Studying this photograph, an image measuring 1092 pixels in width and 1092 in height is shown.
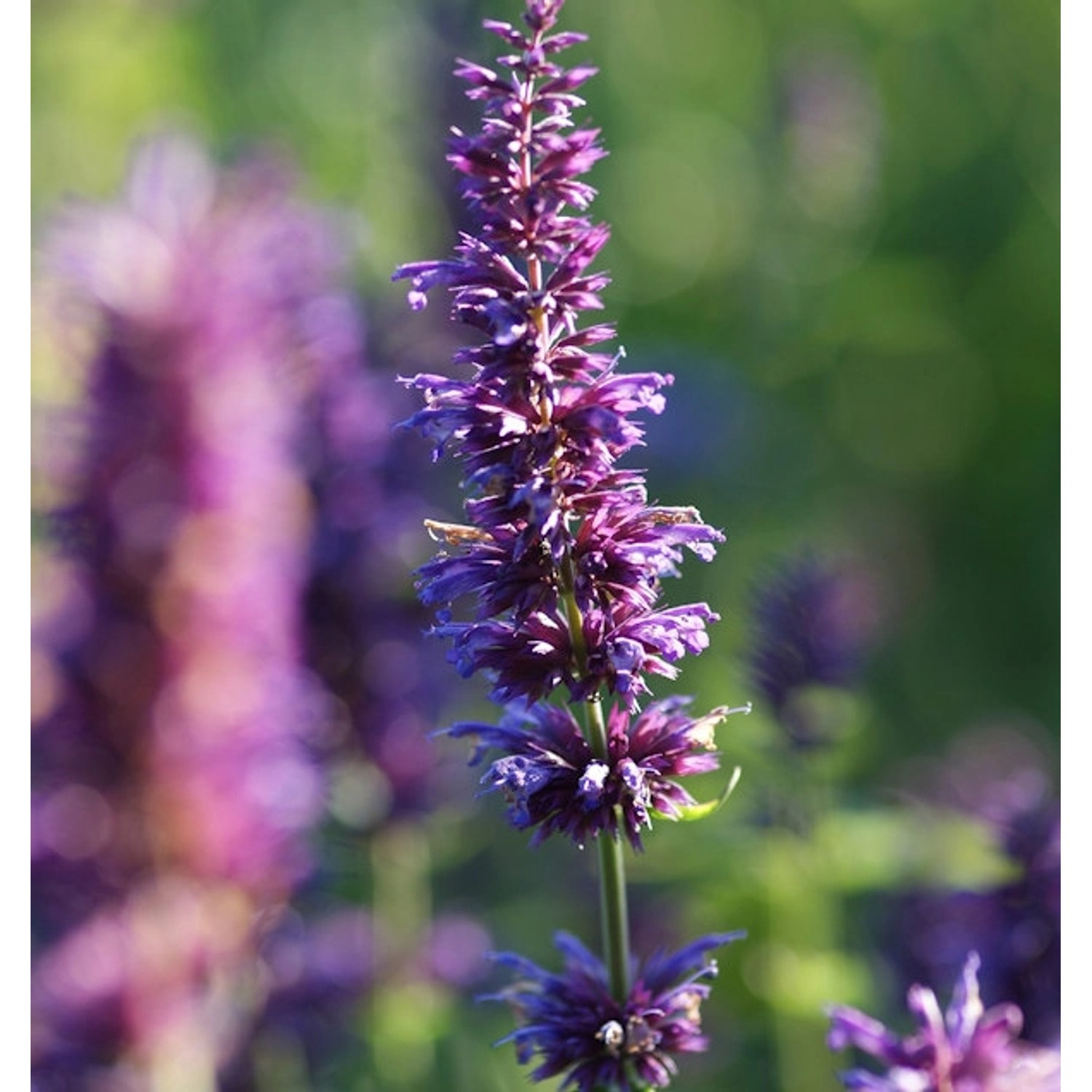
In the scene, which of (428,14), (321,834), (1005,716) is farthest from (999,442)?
(321,834)

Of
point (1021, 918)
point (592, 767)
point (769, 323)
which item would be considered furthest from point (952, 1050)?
point (769, 323)

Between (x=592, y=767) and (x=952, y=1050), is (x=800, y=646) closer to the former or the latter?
(x=952, y=1050)

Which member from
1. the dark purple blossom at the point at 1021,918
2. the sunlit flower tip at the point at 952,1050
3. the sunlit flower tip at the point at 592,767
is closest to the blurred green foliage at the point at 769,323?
the dark purple blossom at the point at 1021,918

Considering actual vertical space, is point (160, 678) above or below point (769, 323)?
below

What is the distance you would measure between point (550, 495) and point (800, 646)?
105cm

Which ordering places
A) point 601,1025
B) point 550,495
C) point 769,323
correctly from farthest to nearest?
1. point 769,323
2. point 601,1025
3. point 550,495

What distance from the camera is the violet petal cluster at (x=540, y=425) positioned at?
1037mm

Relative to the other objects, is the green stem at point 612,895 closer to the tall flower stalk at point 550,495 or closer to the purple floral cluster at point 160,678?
the tall flower stalk at point 550,495

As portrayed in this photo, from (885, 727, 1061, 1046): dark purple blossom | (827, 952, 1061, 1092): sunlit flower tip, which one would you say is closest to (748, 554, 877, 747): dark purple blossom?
(885, 727, 1061, 1046): dark purple blossom

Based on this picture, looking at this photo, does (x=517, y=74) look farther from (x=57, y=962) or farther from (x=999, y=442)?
(x=999, y=442)

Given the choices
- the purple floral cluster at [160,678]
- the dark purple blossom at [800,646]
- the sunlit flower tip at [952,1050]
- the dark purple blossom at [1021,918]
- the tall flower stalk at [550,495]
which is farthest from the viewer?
the dark purple blossom at [800,646]

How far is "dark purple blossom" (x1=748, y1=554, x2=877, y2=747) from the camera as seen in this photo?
2.00m

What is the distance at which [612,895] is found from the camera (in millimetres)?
1041

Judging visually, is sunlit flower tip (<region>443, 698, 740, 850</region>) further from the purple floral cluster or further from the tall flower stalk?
the purple floral cluster
